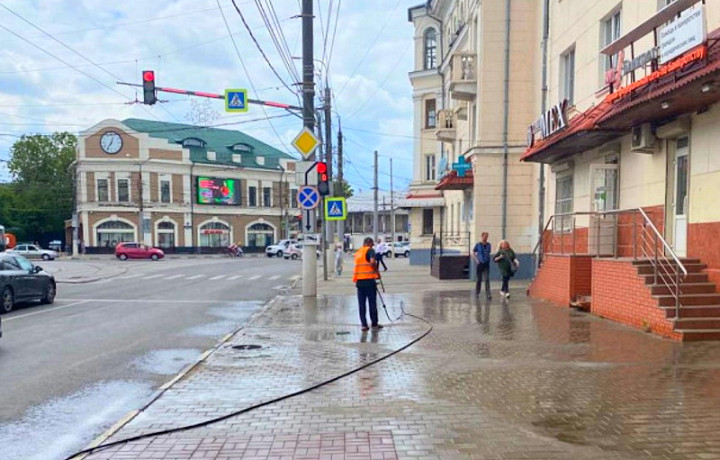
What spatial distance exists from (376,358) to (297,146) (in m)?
8.82

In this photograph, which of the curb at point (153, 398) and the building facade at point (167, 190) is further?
the building facade at point (167, 190)

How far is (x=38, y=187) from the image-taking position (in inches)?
2876

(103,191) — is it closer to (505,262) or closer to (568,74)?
(568,74)

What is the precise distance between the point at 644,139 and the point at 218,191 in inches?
2241

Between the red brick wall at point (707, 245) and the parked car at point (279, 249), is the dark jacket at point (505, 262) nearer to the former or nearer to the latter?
the red brick wall at point (707, 245)

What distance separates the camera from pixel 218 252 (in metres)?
63.4

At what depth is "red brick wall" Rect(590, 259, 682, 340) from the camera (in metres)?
9.32

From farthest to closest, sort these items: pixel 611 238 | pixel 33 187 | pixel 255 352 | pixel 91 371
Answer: pixel 33 187 → pixel 611 238 → pixel 255 352 → pixel 91 371

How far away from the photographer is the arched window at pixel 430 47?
120ft

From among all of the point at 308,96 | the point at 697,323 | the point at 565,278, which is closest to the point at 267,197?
the point at 308,96

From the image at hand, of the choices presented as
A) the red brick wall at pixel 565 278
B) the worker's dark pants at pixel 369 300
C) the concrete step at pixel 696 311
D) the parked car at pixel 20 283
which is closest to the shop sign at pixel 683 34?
the concrete step at pixel 696 311

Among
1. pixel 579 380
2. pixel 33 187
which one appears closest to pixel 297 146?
pixel 579 380

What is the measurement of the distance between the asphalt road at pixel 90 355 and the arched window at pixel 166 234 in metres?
44.5

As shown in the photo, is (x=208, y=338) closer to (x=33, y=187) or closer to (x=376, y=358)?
(x=376, y=358)
